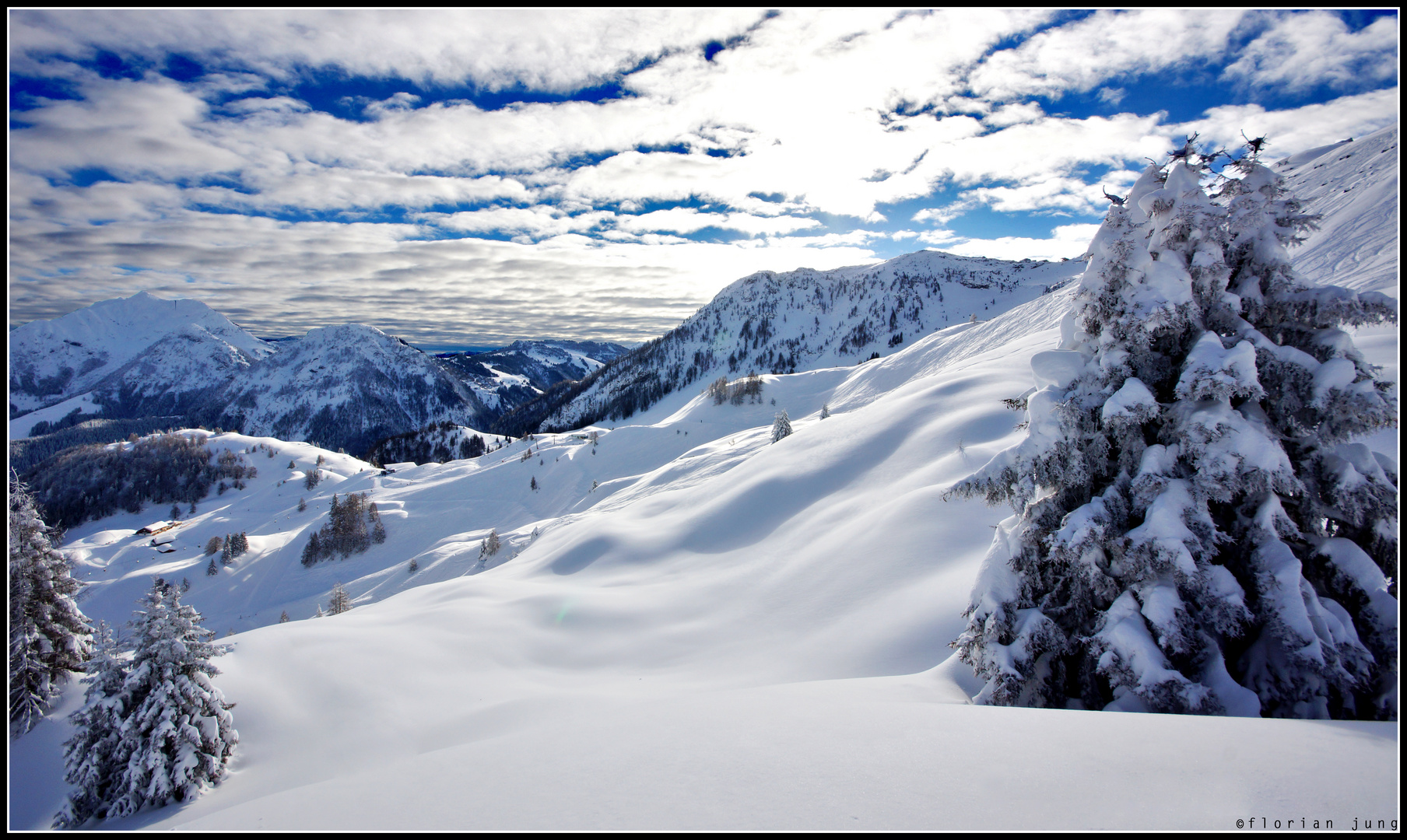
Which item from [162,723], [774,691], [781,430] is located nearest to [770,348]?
[781,430]

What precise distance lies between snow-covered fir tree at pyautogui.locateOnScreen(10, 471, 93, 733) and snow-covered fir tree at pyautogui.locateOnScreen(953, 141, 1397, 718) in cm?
1566

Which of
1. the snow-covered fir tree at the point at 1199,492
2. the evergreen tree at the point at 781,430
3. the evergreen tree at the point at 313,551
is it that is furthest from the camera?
the evergreen tree at the point at 313,551

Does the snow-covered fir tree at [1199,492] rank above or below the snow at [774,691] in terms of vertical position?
above

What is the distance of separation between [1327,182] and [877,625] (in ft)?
157

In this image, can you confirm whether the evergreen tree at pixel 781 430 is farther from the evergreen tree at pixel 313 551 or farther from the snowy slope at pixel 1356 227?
the evergreen tree at pixel 313 551

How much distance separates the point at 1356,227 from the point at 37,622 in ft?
140

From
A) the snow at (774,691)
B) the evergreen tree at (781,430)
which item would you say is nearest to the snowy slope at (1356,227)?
the snow at (774,691)

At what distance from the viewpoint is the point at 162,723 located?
644cm

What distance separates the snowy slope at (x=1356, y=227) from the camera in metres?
16.6

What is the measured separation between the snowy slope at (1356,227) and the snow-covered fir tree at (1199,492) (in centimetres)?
599

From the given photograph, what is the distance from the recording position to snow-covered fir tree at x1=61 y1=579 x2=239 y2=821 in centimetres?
641

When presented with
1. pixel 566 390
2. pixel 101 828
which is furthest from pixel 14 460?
pixel 101 828

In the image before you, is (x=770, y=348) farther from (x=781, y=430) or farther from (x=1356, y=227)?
(x=1356, y=227)

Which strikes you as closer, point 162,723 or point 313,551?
point 162,723
